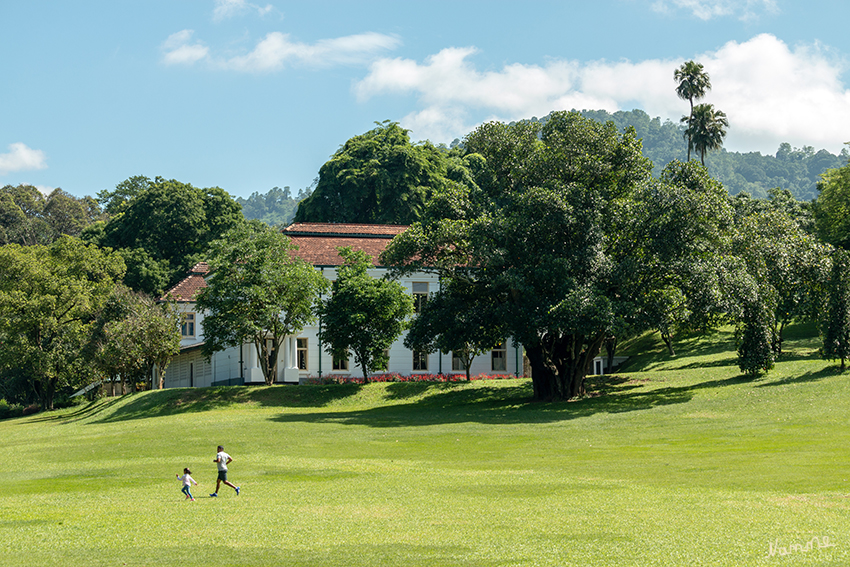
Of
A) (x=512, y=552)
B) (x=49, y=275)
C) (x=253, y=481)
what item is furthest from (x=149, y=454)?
(x=49, y=275)

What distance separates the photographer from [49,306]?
5697cm

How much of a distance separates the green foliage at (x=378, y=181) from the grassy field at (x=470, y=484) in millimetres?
34294

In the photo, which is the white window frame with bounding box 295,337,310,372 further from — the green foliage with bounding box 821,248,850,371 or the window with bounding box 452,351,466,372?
the green foliage with bounding box 821,248,850,371

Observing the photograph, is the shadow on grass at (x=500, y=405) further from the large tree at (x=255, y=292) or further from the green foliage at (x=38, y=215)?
the green foliage at (x=38, y=215)

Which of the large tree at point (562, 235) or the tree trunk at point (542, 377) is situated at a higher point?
the large tree at point (562, 235)

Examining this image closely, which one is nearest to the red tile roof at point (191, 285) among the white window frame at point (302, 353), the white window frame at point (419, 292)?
the white window frame at point (302, 353)

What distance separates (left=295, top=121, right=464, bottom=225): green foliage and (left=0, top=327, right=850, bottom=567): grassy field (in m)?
34.3

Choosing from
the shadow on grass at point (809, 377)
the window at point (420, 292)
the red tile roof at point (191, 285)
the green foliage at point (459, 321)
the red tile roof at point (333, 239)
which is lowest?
the shadow on grass at point (809, 377)

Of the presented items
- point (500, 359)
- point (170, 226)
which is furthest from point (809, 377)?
point (170, 226)

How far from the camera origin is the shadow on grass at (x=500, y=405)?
34562mm

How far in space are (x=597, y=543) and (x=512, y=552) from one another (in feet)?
4.81

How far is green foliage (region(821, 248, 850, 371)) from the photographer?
35094mm

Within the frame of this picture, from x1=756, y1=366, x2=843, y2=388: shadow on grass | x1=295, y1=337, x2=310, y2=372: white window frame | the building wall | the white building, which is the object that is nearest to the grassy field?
x1=756, y1=366, x2=843, y2=388: shadow on grass

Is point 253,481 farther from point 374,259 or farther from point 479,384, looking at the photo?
point 374,259
